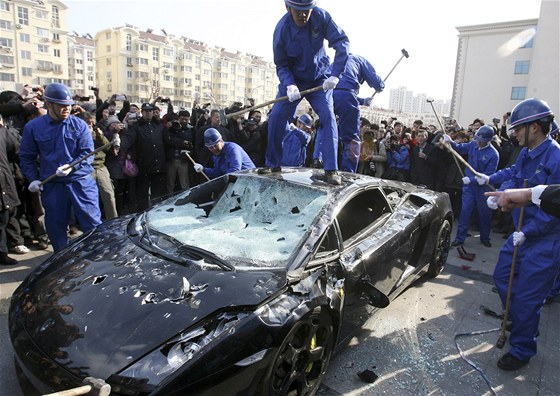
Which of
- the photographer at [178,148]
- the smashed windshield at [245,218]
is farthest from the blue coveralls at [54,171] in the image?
→ the photographer at [178,148]

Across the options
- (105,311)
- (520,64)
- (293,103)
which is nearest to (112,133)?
(293,103)

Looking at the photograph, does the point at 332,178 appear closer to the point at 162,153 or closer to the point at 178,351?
the point at 178,351

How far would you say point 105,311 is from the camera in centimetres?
199

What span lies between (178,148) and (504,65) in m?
43.7

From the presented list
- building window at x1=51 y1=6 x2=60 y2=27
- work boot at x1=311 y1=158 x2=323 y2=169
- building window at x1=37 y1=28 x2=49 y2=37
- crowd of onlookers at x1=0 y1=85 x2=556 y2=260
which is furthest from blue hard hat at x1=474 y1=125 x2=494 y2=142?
building window at x1=51 y1=6 x2=60 y2=27

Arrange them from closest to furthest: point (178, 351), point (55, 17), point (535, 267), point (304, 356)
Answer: point (178, 351), point (304, 356), point (535, 267), point (55, 17)

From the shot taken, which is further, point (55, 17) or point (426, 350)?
point (55, 17)

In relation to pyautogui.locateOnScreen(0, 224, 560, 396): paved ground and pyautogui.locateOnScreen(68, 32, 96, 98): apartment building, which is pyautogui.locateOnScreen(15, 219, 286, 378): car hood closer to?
pyautogui.locateOnScreen(0, 224, 560, 396): paved ground

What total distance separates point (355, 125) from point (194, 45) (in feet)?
281

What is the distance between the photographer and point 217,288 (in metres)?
2.11

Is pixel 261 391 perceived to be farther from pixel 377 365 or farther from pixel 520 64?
pixel 520 64

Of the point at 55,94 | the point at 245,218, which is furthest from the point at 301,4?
the point at 55,94

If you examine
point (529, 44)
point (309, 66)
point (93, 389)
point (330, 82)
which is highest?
point (529, 44)

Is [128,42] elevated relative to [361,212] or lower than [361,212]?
elevated
